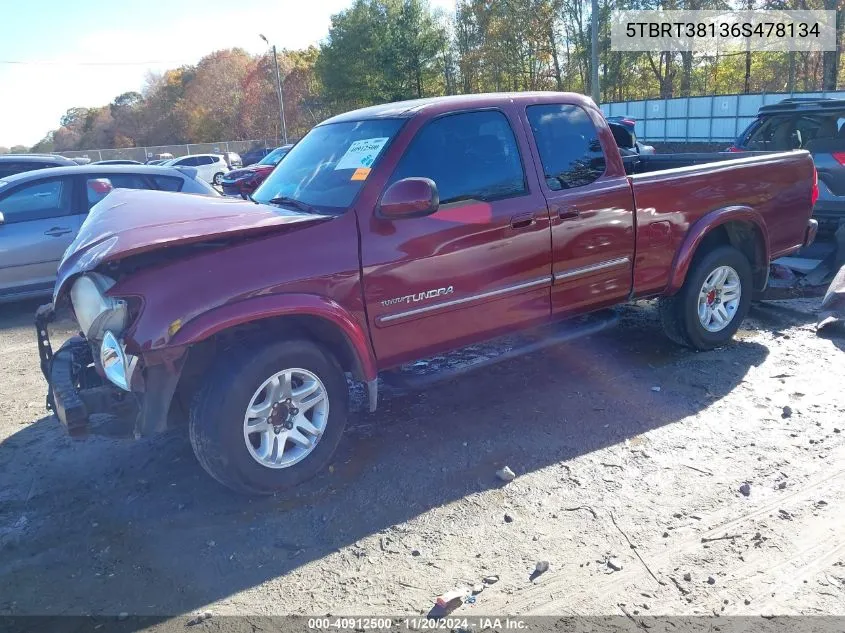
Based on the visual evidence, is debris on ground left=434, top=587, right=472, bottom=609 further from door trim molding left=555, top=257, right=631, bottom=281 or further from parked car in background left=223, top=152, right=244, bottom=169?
parked car in background left=223, top=152, right=244, bottom=169

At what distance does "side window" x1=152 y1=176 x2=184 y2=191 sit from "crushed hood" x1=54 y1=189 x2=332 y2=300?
4.19 meters

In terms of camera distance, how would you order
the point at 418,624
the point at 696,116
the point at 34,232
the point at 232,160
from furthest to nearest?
the point at 232,160 < the point at 696,116 < the point at 34,232 < the point at 418,624

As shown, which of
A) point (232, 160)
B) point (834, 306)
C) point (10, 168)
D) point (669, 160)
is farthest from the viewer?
point (232, 160)

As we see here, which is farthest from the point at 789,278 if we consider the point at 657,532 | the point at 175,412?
the point at 175,412

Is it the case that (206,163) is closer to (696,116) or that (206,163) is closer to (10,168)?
(10,168)

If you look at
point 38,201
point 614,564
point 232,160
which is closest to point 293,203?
point 614,564

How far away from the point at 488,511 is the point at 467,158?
2159mm

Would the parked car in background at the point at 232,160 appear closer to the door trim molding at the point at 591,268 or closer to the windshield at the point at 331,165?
the windshield at the point at 331,165

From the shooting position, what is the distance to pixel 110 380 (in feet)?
11.8

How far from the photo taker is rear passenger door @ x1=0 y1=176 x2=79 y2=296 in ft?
24.9

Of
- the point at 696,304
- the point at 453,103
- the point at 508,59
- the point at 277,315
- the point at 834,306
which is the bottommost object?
the point at 834,306

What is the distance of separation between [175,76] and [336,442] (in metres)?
78.6

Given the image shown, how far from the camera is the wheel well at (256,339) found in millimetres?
3604

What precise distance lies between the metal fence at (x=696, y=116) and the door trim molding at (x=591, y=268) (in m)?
24.4
